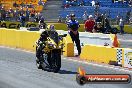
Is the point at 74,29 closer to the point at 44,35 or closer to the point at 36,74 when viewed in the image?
the point at 44,35

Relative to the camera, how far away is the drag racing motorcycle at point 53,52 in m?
14.2

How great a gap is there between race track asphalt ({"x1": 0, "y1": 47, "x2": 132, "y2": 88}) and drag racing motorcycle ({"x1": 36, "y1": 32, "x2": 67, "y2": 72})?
10.7 inches

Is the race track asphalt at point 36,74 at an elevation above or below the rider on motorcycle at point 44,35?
below

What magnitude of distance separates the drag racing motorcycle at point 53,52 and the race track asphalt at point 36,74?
27cm

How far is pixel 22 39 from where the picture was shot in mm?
24062

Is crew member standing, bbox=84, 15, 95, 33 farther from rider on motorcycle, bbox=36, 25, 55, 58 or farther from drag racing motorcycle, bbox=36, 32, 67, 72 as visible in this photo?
drag racing motorcycle, bbox=36, 32, 67, 72

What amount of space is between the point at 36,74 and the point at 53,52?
37.6 inches

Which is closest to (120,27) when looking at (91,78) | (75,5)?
(75,5)

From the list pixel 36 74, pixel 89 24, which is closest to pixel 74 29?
pixel 89 24

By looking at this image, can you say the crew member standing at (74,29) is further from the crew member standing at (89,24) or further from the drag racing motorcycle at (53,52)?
the drag racing motorcycle at (53,52)

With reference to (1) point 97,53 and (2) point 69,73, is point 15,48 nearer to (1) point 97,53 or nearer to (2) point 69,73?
(1) point 97,53

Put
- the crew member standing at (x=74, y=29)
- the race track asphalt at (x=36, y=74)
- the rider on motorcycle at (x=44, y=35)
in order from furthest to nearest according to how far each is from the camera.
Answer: the crew member standing at (x=74, y=29)
the rider on motorcycle at (x=44, y=35)
the race track asphalt at (x=36, y=74)

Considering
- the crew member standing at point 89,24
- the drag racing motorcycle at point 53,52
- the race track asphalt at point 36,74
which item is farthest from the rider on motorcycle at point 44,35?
the crew member standing at point 89,24

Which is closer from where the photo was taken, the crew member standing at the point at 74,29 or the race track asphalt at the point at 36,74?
the race track asphalt at the point at 36,74
